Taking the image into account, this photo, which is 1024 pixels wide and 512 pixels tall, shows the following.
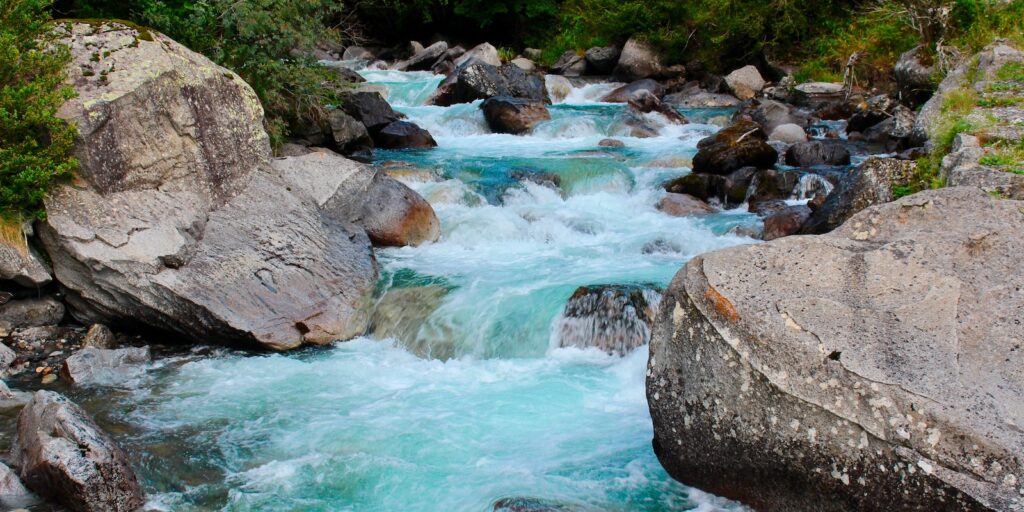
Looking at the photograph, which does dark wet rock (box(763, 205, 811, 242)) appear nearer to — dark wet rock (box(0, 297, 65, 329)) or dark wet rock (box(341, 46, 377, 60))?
dark wet rock (box(0, 297, 65, 329))

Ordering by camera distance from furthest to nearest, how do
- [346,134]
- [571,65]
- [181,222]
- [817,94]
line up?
[571,65] → [817,94] → [346,134] → [181,222]

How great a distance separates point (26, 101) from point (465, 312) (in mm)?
4889

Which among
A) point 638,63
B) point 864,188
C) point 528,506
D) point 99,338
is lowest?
point 99,338

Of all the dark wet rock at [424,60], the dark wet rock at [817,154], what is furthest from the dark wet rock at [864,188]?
the dark wet rock at [424,60]

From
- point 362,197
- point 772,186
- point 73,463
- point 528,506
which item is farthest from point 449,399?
point 772,186

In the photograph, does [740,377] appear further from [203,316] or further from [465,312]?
[203,316]

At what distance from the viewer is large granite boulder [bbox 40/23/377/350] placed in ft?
26.1

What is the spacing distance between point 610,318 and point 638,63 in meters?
19.6

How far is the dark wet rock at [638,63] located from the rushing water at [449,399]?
14.5 meters

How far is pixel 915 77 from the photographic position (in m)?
15.7

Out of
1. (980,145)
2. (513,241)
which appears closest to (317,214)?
(513,241)

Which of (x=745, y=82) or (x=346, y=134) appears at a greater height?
(x=346, y=134)

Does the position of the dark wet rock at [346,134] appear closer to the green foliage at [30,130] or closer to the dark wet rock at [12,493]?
the green foliage at [30,130]

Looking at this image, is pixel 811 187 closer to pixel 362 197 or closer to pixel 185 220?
pixel 362 197
